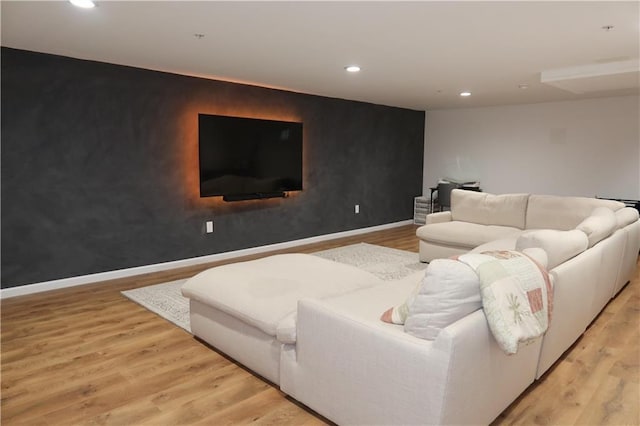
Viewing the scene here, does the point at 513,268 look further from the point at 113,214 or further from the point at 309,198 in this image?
the point at 309,198

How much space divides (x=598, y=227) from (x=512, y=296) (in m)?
1.77

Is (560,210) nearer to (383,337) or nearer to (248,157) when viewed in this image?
(248,157)

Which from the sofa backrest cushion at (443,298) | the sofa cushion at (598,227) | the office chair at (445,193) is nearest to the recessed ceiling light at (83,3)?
the sofa backrest cushion at (443,298)

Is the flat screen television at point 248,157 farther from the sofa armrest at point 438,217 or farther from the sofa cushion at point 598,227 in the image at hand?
the sofa cushion at point 598,227

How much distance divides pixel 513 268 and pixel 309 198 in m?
4.64

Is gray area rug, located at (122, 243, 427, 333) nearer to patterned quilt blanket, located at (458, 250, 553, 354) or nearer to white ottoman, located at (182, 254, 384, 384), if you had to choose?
white ottoman, located at (182, 254, 384, 384)

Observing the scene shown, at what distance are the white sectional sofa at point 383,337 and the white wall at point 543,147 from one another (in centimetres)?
Result: 319

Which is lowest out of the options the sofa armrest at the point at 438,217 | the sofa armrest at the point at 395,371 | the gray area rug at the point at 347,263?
the gray area rug at the point at 347,263

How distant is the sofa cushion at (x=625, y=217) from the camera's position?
3.76 meters

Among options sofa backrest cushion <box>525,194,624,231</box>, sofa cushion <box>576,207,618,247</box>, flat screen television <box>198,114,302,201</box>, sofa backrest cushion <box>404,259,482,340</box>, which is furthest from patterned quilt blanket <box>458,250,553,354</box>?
flat screen television <box>198,114,302,201</box>

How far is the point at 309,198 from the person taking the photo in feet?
20.9

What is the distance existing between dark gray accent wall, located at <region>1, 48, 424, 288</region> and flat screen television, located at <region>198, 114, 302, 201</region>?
0.52 ft

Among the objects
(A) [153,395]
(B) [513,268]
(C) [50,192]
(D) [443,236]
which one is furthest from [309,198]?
(B) [513,268]

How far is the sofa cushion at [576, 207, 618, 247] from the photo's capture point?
2955 millimetres
